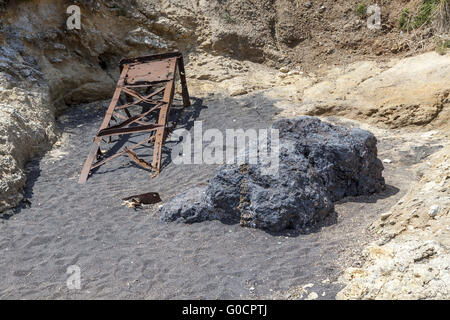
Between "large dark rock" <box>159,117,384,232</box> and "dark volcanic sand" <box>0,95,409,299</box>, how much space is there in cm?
15

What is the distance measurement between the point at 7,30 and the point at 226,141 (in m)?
5.18

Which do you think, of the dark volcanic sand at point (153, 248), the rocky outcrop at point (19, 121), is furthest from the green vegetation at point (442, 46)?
the rocky outcrop at point (19, 121)

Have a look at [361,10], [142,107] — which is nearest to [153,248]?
[142,107]

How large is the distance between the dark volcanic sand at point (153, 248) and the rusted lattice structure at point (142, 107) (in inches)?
33.0

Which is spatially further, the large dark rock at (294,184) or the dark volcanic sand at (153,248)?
the large dark rock at (294,184)

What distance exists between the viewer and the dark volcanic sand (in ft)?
12.0

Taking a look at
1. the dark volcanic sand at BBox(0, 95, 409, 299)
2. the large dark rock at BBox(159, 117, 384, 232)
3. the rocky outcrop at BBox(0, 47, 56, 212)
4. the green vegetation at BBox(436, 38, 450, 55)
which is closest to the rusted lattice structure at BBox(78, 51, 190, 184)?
the dark volcanic sand at BBox(0, 95, 409, 299)

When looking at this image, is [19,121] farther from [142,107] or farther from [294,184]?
[294,184]

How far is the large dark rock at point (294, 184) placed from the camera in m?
4.37

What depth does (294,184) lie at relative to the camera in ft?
14.4

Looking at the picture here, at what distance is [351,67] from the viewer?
946cm

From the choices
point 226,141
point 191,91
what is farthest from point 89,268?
point 191,91

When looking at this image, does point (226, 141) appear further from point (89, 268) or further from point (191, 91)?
point (89, 268)

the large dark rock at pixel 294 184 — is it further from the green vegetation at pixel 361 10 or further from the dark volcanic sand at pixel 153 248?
the green vegetation at pixel 361 10
